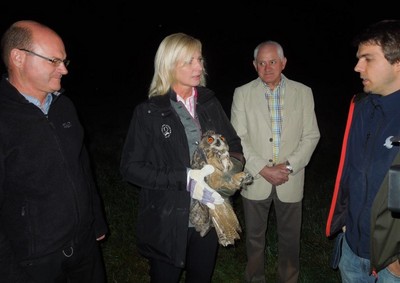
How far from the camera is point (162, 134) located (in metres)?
2.67

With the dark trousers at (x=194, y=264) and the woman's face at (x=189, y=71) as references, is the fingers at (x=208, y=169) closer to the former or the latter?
the dark trousers at (x=194, y=264)

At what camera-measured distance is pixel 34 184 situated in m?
2.28

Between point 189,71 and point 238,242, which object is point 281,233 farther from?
point 189,71

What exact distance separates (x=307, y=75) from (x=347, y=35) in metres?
7.37

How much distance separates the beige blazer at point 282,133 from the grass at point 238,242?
1128mm

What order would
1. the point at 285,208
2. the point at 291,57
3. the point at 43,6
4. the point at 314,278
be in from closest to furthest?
the point at 285,208 < the point at 314,278 < the point at 291,57 < the point at 43,6

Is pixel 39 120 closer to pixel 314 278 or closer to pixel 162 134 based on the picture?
pixel 162 134

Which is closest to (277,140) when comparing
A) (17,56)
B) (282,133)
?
(282,133)

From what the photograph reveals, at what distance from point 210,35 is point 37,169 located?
26.4 metres

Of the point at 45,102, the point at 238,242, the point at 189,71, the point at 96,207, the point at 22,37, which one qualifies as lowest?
the point at 238,242

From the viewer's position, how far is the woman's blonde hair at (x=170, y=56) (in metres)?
2.74

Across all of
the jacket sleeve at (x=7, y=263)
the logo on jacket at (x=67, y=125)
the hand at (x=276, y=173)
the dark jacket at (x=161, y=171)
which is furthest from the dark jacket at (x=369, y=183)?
the jacket sleeve at (x=7, y=263)

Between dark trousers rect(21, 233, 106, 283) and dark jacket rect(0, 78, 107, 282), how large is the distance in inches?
2.3

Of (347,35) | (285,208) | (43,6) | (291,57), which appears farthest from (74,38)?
(285,208)
